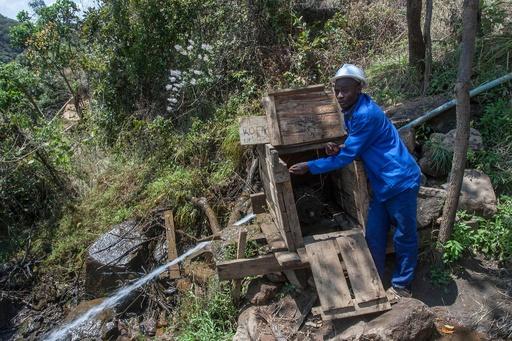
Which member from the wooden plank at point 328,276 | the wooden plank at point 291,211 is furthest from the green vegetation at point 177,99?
the wooden plank at point 328,276

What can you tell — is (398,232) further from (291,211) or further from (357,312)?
(291,211)

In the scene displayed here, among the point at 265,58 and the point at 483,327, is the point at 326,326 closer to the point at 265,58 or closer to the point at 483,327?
the point at 483,327

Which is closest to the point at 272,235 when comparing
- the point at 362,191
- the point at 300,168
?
the point at 300,168

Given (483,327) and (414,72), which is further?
(414,72)

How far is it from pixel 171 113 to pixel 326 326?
6148 millimetres

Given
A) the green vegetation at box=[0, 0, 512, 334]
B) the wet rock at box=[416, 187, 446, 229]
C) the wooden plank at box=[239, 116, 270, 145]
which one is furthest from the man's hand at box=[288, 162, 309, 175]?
the green vegetation at box=[0, 0, 512, 334]

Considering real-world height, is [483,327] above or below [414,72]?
below

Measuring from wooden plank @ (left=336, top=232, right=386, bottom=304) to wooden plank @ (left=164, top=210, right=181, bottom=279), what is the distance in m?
2.75

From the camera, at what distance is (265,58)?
346 inches

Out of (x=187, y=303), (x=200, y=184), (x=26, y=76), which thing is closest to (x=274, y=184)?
(x=187, y=303)

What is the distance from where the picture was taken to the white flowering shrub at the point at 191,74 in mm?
8703

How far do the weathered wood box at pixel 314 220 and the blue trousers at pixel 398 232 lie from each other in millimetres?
133

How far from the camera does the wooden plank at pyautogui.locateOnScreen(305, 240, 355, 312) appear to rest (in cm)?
366

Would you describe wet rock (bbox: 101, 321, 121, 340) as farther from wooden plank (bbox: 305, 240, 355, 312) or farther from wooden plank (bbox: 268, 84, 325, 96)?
wooden plank (bbox: 268, 84, 325, 96)
